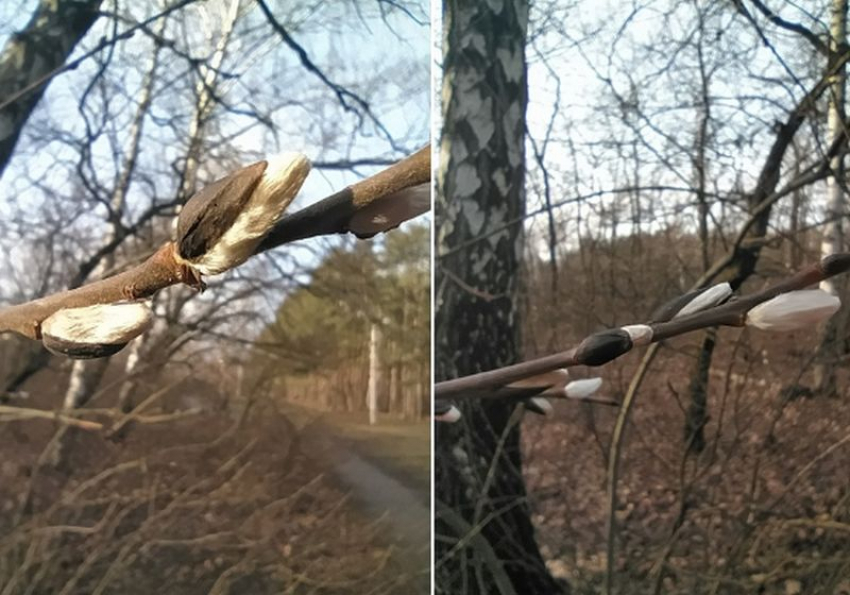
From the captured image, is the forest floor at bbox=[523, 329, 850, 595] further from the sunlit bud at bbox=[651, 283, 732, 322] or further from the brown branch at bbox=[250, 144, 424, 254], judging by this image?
the brown branch at bbox=[250, 144, 424, 254]

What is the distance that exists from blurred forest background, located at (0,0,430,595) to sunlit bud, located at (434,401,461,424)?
3 centimetres

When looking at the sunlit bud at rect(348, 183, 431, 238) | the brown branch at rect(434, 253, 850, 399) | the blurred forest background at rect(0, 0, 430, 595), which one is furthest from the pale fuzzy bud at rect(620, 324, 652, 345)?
the blurred forest background at rect(0, 0, 430, 595)

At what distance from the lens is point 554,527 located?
117cm

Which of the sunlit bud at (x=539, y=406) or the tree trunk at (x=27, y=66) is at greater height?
the tree trunk at (x=27, y=66)

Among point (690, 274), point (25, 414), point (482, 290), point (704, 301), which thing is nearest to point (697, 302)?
point (704, 301)

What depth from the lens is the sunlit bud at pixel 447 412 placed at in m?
1.20

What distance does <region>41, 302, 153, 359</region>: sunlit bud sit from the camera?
1.17 feet

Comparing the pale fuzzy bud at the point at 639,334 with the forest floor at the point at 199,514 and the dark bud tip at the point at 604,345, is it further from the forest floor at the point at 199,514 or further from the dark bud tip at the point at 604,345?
the forest floor at the point at 199,514

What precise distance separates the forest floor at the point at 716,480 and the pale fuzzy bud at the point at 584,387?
12 millimetres

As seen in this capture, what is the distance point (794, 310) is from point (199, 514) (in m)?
0.74

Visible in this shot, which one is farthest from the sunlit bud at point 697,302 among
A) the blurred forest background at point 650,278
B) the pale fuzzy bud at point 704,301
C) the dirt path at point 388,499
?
the dirt path at point 388,499

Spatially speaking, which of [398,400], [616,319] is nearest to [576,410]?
[616,319]

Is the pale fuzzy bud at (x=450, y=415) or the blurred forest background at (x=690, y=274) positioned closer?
the blurred forest background at (x=690, y=274)

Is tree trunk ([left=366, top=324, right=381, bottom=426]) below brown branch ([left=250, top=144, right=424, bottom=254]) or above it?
below
